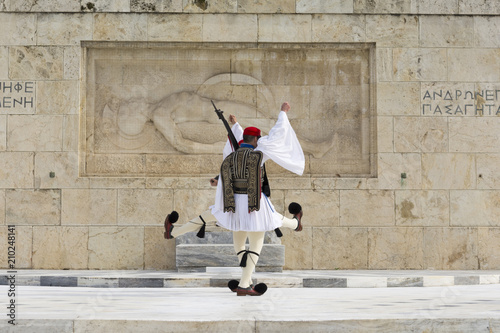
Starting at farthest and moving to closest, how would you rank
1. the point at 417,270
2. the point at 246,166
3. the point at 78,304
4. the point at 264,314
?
the point at 417,270 < the point at 246,166 < the point at 78,304 < the point at 264,314

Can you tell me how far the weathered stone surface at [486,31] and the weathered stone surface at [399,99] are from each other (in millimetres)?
1257

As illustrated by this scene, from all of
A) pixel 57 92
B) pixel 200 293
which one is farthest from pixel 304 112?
pixel 200 293

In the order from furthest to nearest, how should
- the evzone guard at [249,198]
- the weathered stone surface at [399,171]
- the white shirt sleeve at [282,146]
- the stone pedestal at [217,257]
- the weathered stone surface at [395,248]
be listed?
1. the weathered stone surface at [399,171]
2. the weathered stone surface at [395,248]
3. the stone pedestal at [217,257]
4. the white shirt sleeve at [282,146]
5. the evzone guard at [249,198]

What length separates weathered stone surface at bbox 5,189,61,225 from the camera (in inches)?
461

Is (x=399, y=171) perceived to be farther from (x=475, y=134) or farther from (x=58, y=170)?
(x=58, y=170)

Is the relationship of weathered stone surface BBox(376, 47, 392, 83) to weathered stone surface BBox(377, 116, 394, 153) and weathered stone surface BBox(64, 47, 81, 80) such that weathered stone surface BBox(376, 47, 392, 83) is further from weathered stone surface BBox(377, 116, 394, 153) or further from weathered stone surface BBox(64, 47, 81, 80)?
weathered stone surface BBox(64, 47, 81, 80)

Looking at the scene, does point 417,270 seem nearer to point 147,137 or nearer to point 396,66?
point 396,66

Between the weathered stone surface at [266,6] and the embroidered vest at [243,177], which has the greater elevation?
the weathered stone surface at [266,6]

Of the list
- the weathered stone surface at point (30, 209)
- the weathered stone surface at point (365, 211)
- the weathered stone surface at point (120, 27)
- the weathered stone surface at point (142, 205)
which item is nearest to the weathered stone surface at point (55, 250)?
the weathered stone surface at point (30, 209)

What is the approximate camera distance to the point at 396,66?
12047 millimetres

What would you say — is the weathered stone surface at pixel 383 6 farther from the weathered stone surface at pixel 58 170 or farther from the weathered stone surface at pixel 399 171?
the weathered stone surface at pixel 58 170

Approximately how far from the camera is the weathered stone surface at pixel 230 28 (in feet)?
39.3

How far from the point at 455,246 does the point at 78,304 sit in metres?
6.92

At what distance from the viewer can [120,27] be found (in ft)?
39.2
